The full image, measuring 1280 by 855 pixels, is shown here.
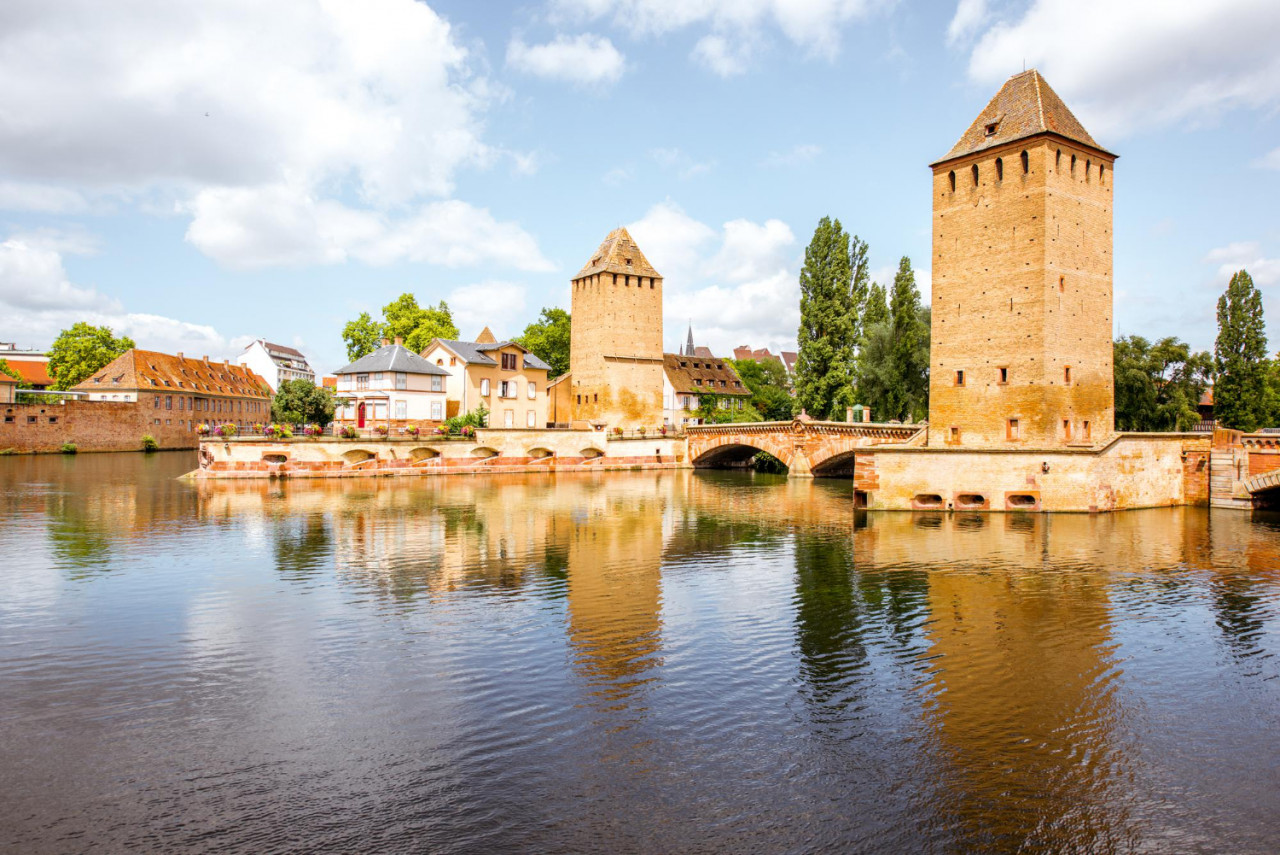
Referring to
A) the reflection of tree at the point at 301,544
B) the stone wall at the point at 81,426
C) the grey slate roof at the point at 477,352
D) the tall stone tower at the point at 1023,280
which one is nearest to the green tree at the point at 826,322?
the tall stone tower at the point at 1023,280

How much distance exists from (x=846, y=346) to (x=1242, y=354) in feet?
69.3

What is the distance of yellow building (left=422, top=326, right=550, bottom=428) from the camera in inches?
2213

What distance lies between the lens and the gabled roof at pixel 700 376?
224ft

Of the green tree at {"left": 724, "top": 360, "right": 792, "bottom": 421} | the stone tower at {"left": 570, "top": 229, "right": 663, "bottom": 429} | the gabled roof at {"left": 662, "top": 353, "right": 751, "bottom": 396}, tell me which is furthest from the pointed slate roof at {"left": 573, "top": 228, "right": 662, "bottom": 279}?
the green tree at {"left": 724, "top": 360, "right": 792, "bottom": 421}

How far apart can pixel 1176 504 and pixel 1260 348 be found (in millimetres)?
20479

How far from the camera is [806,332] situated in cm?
4897

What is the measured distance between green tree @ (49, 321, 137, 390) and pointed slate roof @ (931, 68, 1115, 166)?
70.4 metres

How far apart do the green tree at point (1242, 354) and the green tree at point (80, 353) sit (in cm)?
8123

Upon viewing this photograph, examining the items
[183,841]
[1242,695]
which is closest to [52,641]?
[183,841]

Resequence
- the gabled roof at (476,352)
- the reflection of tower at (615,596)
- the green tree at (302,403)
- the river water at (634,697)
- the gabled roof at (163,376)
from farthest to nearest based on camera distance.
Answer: the gabled roof at (163,376), the gabled roof at (476,352), the green tree at (302,403), the reflection of tower at (615,596), the river water at (634,697)

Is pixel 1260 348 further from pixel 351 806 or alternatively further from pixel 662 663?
pixel 351 806

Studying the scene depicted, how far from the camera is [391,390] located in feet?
171

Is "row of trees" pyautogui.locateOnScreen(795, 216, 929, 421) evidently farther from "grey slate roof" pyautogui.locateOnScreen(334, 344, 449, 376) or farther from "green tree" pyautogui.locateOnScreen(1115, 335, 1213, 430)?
"grey slate roof" pyautogui.locateOnScreen(334, 344, 449, 376)

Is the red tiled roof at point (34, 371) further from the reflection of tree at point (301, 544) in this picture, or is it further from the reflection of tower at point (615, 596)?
the reflection of tower at point (615, 596)
